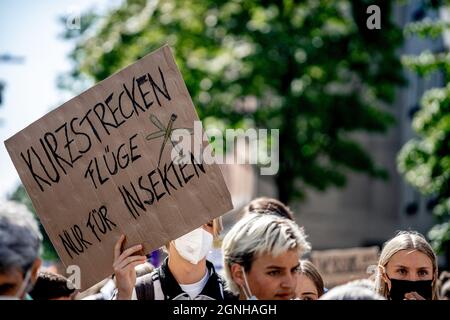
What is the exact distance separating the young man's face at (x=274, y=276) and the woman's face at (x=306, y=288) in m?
0.84

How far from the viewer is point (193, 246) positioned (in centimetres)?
404

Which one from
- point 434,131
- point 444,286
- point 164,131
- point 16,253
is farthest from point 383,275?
point 434,131

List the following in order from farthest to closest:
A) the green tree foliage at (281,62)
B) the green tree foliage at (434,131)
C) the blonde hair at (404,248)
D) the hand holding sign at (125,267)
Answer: the green tree foliage at (281,62)
the green tree foliage at (434,131)
the blonde hair at (404,248)
the hand holding sign at (125,267)

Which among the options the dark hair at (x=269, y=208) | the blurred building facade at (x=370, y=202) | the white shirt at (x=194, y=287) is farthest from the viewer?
the blurred building facade at (x=370, y=202)

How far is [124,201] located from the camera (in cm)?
363

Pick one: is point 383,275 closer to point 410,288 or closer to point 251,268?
point 410,288

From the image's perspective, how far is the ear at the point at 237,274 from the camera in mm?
3850

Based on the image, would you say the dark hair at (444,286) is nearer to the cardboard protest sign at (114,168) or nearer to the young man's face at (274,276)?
the young man's face at (274,276)

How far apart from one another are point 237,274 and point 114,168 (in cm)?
73

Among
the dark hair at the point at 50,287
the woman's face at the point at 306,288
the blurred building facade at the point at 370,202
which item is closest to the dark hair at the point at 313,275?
the woman's face at the point at 306,288

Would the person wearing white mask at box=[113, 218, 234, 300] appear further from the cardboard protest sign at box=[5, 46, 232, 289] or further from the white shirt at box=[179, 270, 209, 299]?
the cardboard protest sign at box=[5, 46, 232, 289]

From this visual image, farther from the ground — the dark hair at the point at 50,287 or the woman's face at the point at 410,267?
the woman's face at the point at 410,267

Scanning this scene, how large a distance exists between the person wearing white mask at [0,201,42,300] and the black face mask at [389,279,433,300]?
184cm

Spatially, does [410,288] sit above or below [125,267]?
below
